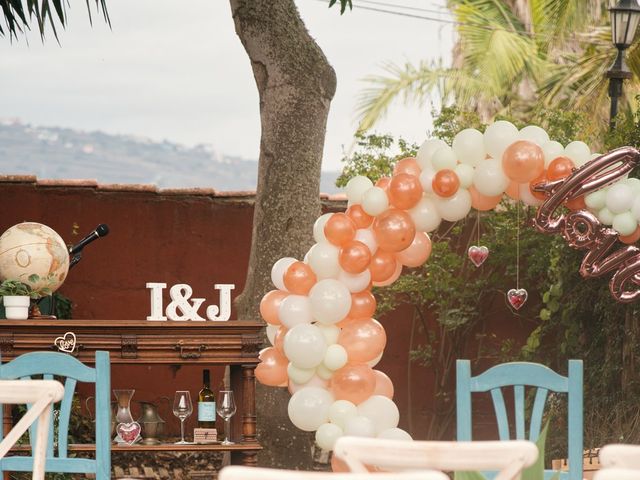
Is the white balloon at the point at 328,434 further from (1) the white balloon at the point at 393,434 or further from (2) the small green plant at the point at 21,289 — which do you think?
(2) the small green plant at the point at 21,289

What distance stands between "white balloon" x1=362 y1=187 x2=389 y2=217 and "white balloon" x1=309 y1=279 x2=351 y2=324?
434 mm

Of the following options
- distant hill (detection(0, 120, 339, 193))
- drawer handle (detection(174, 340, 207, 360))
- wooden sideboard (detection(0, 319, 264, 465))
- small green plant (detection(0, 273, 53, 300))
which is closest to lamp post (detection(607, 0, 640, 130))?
wooden sideboard (detection(0, 319, 264, 465))

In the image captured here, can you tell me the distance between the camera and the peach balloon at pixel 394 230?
20.3 feet

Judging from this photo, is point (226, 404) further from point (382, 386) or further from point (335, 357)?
point (382, 386)

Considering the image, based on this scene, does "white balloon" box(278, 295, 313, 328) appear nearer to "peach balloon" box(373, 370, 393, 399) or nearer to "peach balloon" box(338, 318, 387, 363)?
"peach balloon" box(338, 318, 387, 363)

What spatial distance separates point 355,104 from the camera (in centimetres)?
1764

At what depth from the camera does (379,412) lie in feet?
20.3

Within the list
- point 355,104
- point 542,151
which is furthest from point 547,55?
point 542,151

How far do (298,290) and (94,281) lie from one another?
10.3 feet

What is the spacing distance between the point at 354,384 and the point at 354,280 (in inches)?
22.1

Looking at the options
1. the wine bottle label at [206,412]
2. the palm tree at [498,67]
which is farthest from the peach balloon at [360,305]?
the palm tree at [498,67]

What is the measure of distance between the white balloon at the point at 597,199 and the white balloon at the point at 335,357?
151cm

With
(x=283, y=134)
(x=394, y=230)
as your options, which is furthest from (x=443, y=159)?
(x=283, y=134)

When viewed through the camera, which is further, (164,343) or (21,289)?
(21,289)
